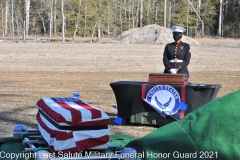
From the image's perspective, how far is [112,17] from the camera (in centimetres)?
8044

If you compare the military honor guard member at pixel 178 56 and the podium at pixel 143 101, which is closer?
the podium at pixel 143 101

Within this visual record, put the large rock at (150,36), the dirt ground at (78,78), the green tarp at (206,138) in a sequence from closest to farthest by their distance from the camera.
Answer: the green tarp at (206,138) < the dirt ground at (78,78) < the large rock at (150,36)

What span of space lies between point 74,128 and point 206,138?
1.30m

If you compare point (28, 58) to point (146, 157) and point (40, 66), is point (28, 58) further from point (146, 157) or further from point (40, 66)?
point (146, 157)

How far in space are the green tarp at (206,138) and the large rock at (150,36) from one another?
4627cm

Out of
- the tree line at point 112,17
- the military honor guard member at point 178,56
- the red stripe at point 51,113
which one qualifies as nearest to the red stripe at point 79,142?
the red stripe at point 51,113

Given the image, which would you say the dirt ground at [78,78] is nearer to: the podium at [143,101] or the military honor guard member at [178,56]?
the podium at [143,101]

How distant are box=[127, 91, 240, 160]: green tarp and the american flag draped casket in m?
0.61

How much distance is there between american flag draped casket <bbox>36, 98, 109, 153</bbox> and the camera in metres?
4.56

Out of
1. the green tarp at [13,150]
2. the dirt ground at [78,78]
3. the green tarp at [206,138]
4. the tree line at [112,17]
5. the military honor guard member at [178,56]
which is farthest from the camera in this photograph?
the tree line at [112,17]

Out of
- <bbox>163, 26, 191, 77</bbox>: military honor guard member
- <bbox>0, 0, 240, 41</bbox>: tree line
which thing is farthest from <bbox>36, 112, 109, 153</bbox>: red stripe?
<bbox>0, 0, 240, 41</bbox>: tree line

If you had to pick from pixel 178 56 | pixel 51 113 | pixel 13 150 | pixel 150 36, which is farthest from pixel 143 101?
pixel 150 36

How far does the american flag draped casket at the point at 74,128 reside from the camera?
15.0 feet

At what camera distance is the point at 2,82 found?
683 inches
